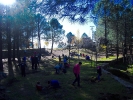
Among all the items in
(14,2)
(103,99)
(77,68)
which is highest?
(14,2)

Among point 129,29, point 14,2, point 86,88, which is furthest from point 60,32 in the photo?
point 86,88

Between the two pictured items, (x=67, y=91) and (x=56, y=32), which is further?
(x=56, y=32)

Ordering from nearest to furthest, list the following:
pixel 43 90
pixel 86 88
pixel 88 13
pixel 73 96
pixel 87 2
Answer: pixel 87 2 → pixel 88 13 → pixel 73 96 → pixel 43 90 → pixel 86 88

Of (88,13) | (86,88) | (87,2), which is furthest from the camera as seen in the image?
(86,88)

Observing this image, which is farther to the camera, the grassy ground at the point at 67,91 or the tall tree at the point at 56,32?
the tall tree at the point at 56,32

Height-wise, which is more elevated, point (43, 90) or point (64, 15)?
point (64, 15)

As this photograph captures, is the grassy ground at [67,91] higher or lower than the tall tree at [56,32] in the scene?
lower

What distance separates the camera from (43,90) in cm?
1195

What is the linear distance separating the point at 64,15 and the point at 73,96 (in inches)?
174

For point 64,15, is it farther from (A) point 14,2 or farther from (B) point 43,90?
(A) point 14,2

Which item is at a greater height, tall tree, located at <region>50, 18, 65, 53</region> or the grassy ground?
tall tree, located at <region>50, 18, 65, 53</region>

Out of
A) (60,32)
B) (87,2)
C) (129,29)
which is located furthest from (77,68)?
(60,32)

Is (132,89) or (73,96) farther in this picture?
(132,89)

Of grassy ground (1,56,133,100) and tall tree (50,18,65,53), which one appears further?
tall tree (50,18,65,53)
